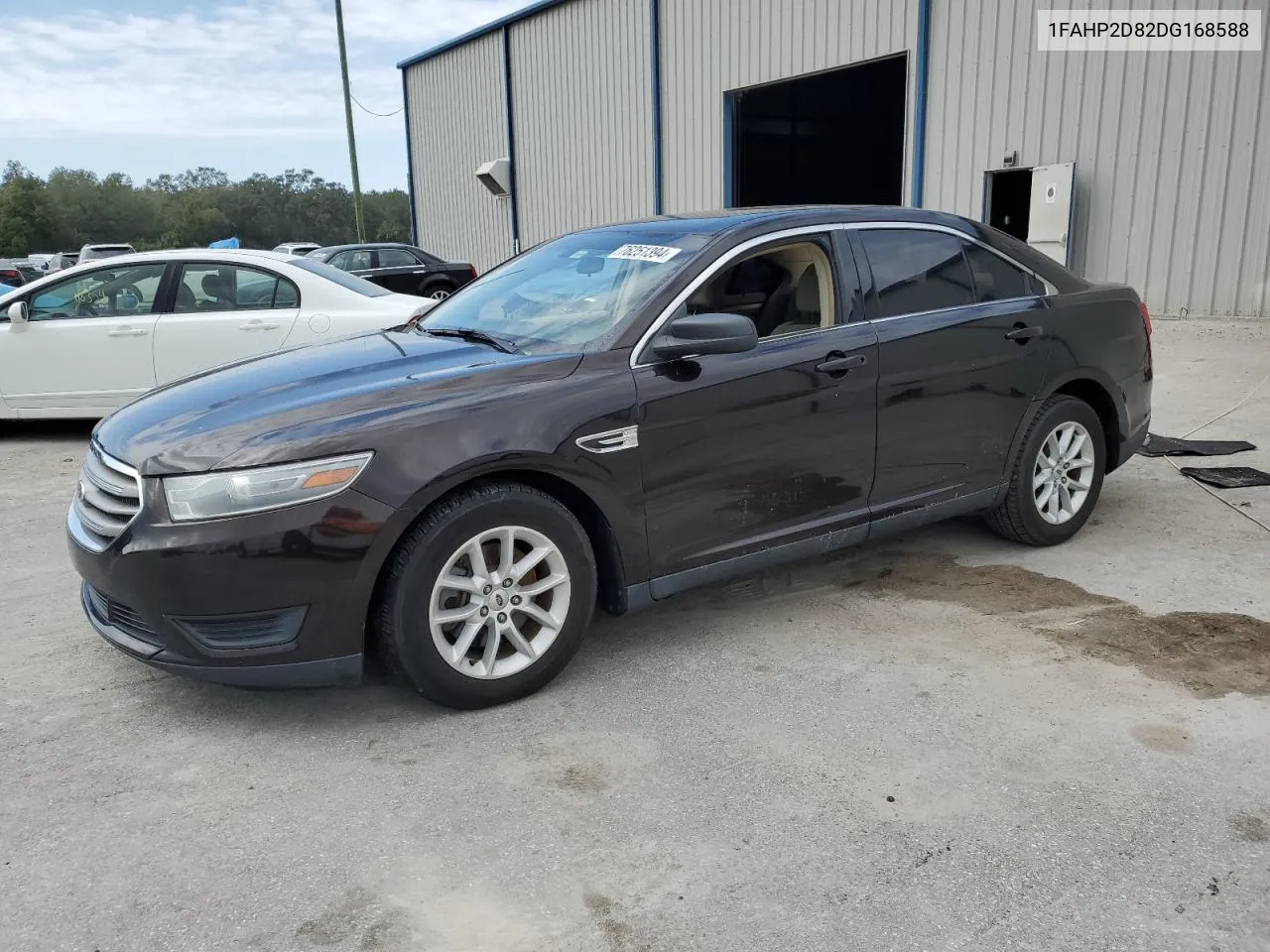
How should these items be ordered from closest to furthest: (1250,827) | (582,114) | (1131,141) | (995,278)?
(1250,827) → (995,278) → (1131,141) → (582,114)

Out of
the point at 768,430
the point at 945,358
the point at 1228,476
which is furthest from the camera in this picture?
the point at 1228,476

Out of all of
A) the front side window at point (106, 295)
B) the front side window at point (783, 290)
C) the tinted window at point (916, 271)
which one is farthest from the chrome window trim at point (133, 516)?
the front side window at point (106, 295)

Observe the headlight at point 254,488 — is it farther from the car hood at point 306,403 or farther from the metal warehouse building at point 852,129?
the metal warehouse building at point 852,129

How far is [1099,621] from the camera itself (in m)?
4.09

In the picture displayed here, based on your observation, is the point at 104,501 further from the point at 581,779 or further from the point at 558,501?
the point at 581,779

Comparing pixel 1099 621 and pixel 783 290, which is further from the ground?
pixel 783 290

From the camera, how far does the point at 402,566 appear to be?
3.15 metres

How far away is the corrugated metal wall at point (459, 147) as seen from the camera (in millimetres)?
23172

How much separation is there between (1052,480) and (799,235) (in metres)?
1.85

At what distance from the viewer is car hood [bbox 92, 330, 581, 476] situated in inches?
122

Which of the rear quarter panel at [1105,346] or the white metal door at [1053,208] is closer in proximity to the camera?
the rear quarter panel at [1105,346]

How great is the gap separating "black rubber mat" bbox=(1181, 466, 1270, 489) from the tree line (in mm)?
68435

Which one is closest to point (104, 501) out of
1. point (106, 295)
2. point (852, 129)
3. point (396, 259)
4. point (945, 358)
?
point (945, 358)

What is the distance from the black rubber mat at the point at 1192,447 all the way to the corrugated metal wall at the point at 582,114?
13025 millimetres
